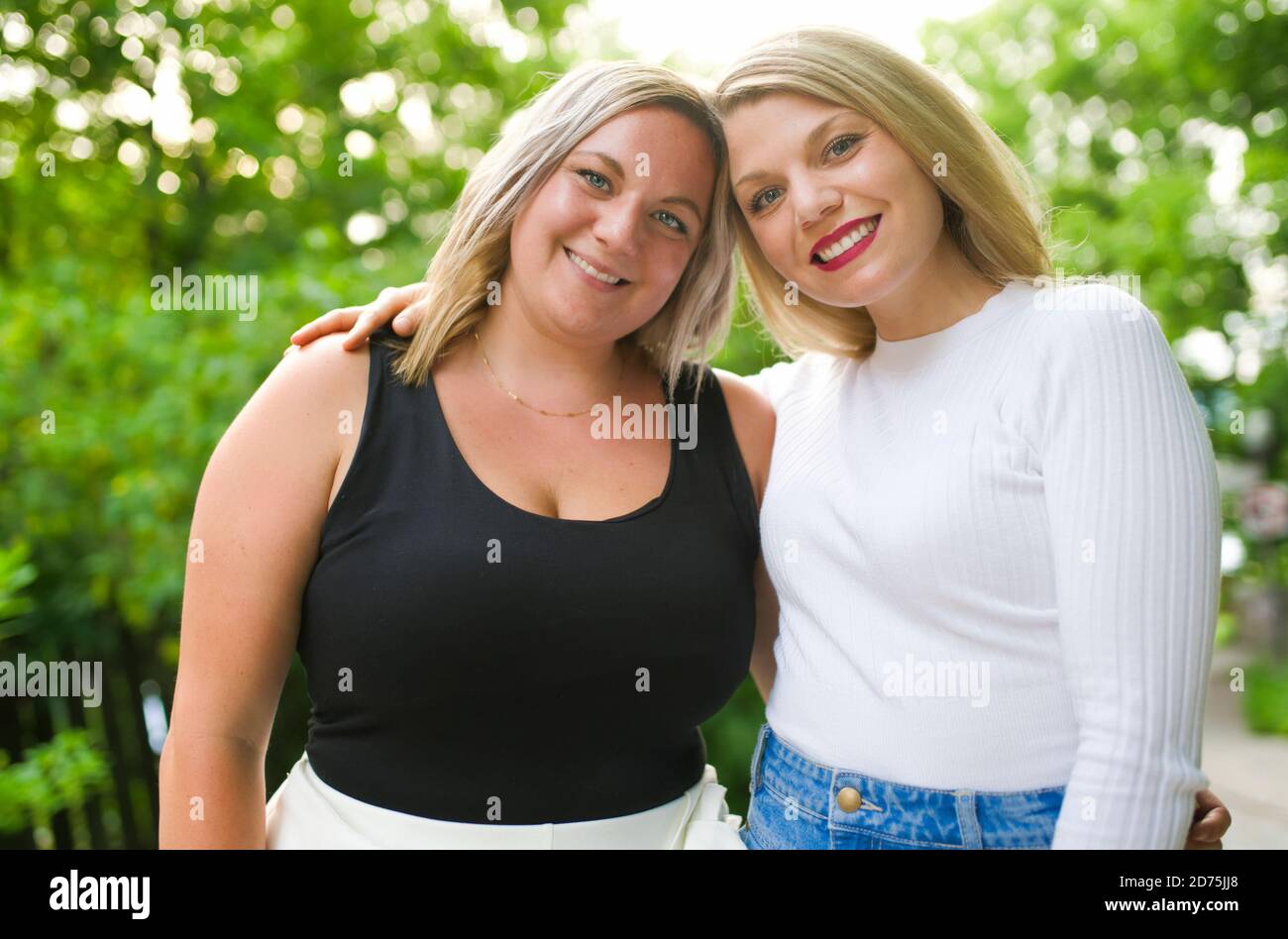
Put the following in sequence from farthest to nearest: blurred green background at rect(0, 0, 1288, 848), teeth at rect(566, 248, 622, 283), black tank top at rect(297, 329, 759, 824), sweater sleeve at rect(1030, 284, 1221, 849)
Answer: blurred green background at rect(0, 0, 1288, 848) → teeth at rect(566, 248, 622, 283) → black tank top at rect(297, 329, 759, 824) → sweater sleeve at rect(1030, 284, 1221, 849)

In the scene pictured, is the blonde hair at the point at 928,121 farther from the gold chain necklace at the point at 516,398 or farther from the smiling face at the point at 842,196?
the gold chain necklace at the point at 516,398

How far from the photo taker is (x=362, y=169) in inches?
235

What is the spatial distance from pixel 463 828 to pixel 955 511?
1.04 meters

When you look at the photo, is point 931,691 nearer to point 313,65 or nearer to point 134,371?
point 134,371

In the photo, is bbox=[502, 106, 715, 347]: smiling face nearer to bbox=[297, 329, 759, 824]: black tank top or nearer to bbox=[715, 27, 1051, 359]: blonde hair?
bbox=[715, 27, 1051, 359]: blonde hair

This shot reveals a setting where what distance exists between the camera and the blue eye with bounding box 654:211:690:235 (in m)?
2.13

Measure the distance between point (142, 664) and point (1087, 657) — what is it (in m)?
3.45

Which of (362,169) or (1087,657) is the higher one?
(362,169)

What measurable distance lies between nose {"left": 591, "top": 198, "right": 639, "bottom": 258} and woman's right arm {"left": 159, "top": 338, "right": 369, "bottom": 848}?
579 millimetres

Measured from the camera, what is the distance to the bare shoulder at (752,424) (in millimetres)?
2279

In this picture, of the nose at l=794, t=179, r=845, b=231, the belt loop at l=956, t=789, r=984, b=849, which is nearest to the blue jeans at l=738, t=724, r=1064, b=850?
the belt loop at l=956, t=789, r=984, b=849
